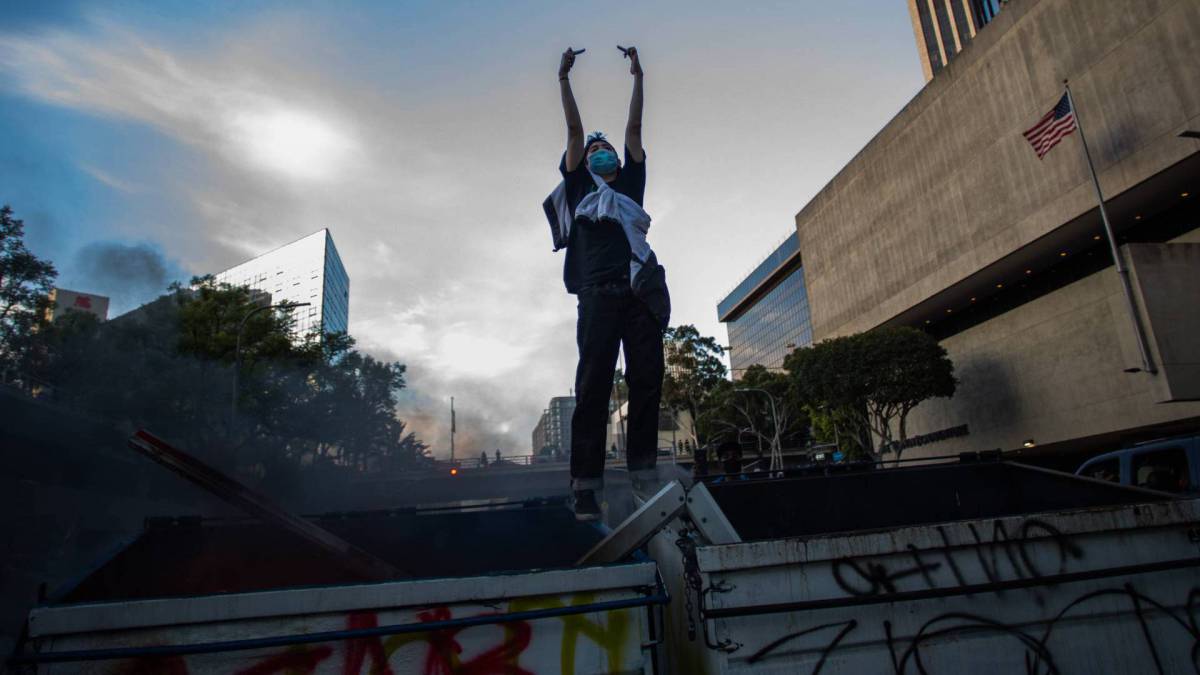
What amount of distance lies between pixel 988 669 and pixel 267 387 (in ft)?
134

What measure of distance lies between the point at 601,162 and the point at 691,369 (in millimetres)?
51647

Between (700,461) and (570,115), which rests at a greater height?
(570,115)

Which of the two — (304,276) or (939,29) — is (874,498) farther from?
(304,276)

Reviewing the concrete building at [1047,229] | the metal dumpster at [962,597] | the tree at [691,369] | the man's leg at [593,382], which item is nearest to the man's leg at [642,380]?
the man's leg at [593,382]

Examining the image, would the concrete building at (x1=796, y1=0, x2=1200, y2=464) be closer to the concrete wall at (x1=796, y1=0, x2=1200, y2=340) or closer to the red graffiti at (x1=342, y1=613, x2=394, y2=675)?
the concrete wall at (x1=796, y1=0, x2=1200, y2=340)

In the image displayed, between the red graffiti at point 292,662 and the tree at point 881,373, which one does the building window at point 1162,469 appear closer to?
the red graffiti at point 292,662

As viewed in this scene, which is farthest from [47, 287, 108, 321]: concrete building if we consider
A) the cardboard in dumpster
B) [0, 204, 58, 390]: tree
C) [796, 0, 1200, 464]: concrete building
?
the cardboard in dumpster

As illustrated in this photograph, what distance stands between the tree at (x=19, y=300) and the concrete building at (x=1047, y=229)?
140 ft

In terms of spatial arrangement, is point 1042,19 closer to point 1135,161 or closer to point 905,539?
point 1135,161

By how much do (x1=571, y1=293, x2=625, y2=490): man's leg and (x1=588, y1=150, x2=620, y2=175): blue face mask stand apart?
95 centimetres

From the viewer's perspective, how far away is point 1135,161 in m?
26.5

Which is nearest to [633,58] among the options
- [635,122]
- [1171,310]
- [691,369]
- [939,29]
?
[635,122]

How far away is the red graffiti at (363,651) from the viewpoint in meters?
2.05

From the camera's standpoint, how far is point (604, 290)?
4148 millimetres
